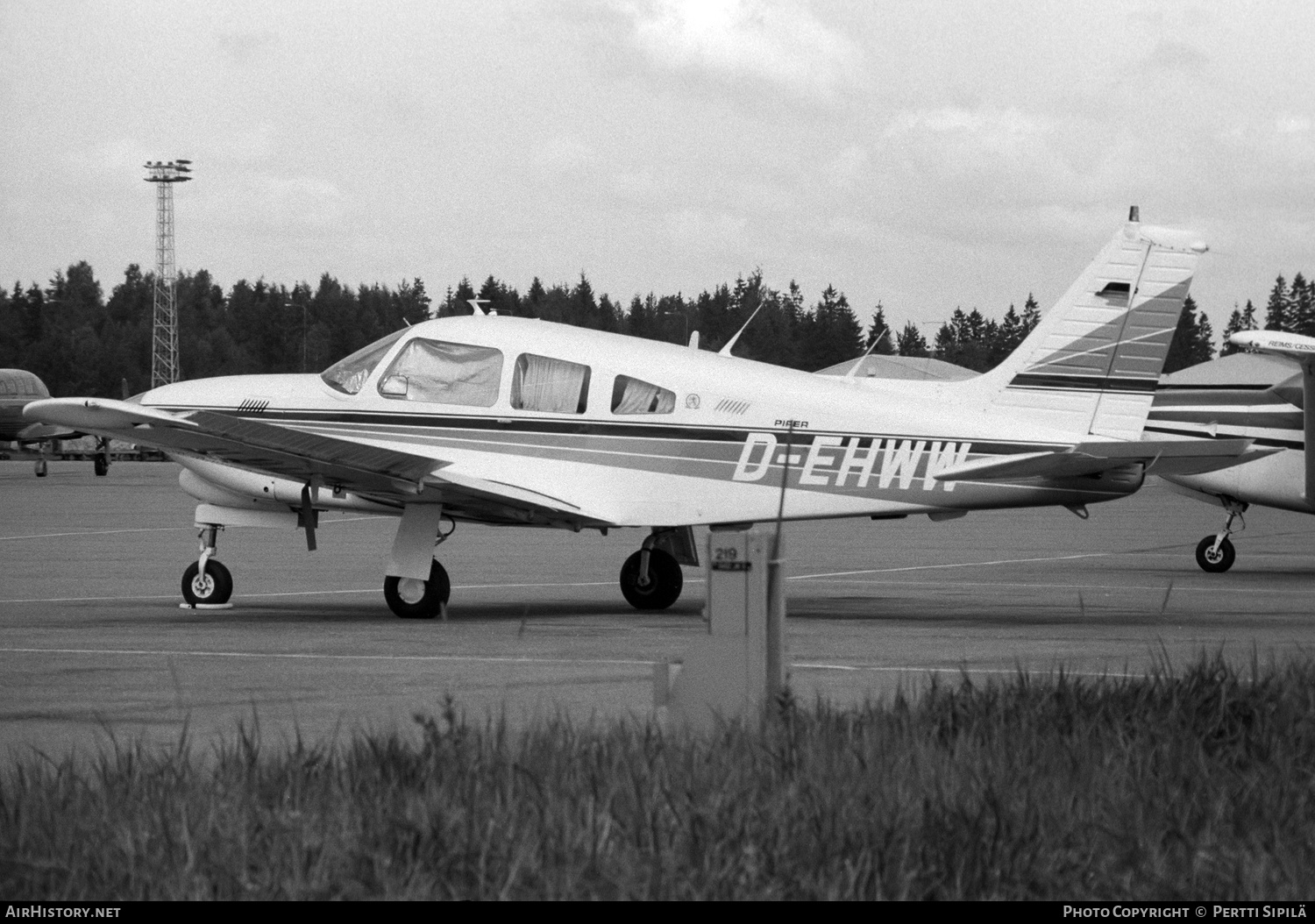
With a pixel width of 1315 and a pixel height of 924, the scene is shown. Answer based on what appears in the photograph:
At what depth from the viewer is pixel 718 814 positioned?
4.95 metres

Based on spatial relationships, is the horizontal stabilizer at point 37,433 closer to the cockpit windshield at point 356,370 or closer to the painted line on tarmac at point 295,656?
the cockpit windshield at point 356,370

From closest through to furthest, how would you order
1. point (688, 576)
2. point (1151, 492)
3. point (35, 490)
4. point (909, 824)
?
point (909, 824) < point (688, 576) < point (35, 490) < point (1151, 492)

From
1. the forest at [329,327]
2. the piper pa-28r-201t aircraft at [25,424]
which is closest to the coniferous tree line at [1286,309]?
the forest at [329,327]

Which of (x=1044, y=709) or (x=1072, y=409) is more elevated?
(x=1072, y=409)

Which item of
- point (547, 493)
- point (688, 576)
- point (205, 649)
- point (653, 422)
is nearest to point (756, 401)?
point (653, 422)

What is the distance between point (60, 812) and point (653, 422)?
8469 millimetres

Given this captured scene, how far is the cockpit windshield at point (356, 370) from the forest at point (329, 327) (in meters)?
93.6

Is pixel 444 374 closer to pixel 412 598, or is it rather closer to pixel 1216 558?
pixel 412 598

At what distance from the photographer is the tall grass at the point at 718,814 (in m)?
4.50

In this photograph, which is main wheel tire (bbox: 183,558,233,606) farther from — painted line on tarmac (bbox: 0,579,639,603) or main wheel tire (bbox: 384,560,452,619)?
main wheel tire (bbox: 384,560,452,619)

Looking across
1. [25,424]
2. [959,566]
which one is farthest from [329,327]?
[959,566]

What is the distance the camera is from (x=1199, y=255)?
12953mm

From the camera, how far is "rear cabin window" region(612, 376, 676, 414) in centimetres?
1325

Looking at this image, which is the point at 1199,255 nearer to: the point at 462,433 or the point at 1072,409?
the point at 1072,409
